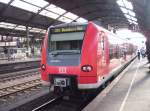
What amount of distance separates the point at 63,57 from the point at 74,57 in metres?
0.42

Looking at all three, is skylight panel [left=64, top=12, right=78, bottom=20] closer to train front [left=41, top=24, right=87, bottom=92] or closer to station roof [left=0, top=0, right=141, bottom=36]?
station roof [left=0, top=0, right=141, bottom=36]

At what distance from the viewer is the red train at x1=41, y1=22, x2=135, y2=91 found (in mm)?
8414

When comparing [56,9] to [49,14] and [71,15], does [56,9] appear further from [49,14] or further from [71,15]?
[71,15]

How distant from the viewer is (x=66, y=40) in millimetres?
9258

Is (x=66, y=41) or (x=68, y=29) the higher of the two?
(x=68, y=29)

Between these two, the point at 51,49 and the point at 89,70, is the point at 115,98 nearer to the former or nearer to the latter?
the point at 89,70

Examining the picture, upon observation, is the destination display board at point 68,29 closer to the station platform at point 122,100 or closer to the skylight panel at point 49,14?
the station platform at point 122,100

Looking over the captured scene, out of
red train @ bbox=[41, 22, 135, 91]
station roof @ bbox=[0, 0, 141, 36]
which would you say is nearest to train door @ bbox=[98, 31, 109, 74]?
red train @ bbox=[41, 22, 135, 91]

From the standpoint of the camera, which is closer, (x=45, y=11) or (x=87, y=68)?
(x=87, y=68)

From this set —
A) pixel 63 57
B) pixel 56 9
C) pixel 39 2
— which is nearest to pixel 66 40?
pixel 63 57

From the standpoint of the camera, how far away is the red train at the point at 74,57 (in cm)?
841

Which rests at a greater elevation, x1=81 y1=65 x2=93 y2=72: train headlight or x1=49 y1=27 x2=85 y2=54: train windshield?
x1=49 y1=27 x2=85 y2=54: train windshield

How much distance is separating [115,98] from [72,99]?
1652mm

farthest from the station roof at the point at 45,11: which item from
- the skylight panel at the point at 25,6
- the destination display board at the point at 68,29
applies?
the destination display board at the point at 68,29
